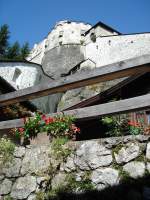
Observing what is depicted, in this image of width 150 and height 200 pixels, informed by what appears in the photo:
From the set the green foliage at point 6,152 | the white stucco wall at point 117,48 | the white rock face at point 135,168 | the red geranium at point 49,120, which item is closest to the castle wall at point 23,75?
the white stucco wall at point 117,48

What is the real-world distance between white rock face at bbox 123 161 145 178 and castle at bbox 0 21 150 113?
24590mm

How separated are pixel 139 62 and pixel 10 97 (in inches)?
92.0

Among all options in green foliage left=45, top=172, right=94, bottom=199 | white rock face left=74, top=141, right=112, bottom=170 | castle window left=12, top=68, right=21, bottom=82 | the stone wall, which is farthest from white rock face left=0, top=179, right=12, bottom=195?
castle window left=12, top=68, right=21, bottom=82

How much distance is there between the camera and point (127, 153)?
14.1 feet

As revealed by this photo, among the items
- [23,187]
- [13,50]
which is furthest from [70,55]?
[23,187]

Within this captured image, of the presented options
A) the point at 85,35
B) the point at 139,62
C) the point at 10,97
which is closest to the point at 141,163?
the point at 139,62

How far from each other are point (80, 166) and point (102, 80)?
1567 mm

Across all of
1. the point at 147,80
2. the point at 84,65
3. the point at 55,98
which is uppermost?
the point at 84,65

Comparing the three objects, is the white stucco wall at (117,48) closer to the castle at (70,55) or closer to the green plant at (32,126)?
the castle at (70,55)

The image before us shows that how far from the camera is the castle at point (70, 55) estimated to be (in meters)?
32.0

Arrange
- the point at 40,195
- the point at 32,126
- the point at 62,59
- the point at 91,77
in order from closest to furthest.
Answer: the point at 91,77
the point at 40,195
the point at 32,126
the point at 62,59

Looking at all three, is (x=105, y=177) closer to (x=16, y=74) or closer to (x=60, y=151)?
(x=60, y=151)

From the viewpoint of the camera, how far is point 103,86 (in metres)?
33.0

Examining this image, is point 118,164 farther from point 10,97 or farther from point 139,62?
point 10,97
